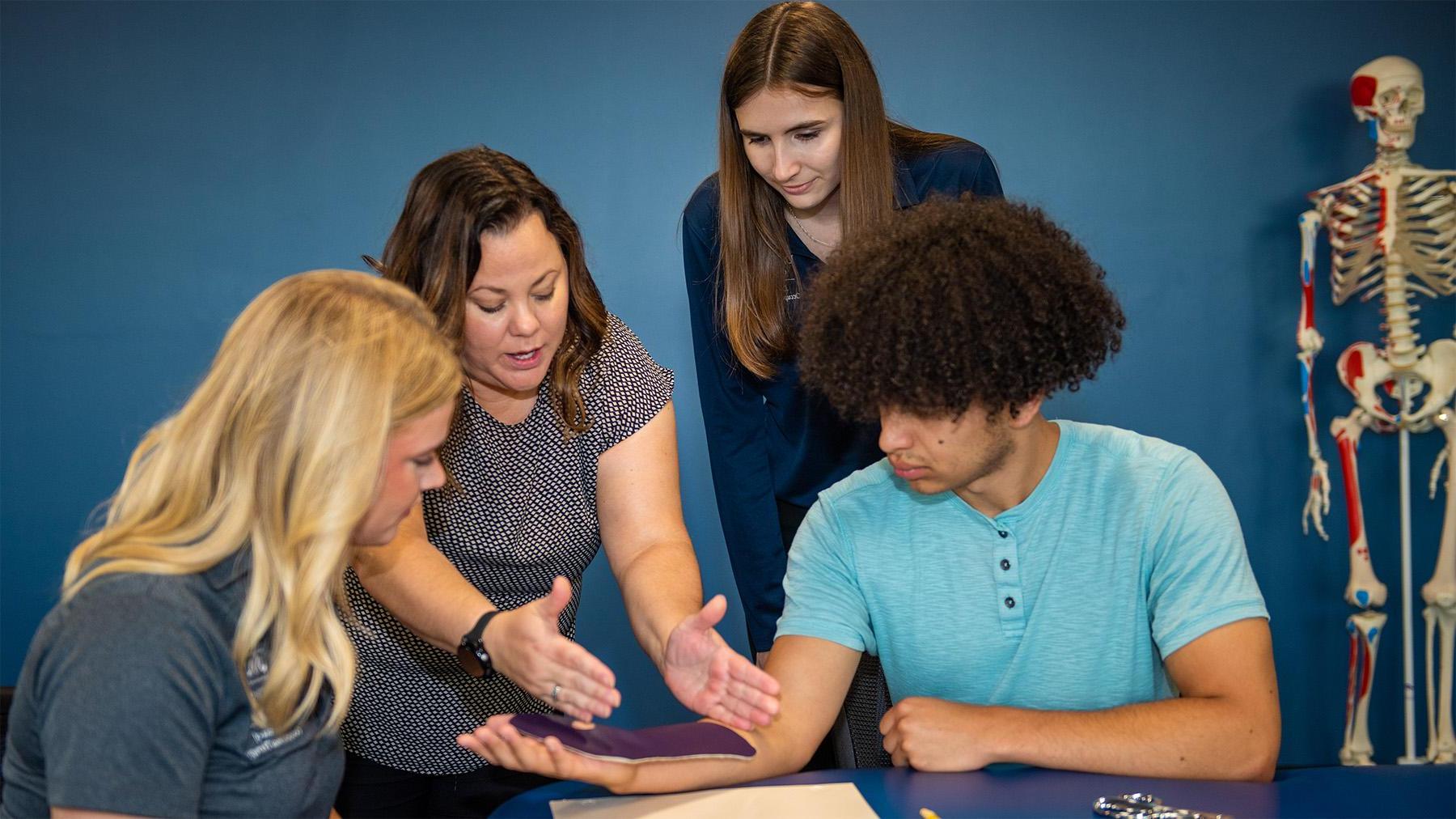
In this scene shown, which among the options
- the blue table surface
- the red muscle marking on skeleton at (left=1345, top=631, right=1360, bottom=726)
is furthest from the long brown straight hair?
the red muscle marking on skeleton at (left=1345, top=631, right=1360, bottom=726)

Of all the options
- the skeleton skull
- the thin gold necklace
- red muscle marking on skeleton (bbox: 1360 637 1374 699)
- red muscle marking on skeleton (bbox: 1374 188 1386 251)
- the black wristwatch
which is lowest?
red muscle marking on skeleton (bbox: 1360 637 1374 699)

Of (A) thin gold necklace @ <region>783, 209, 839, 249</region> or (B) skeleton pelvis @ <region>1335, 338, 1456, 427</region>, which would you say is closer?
(A) thin gold necklace @ <region>783, 209, 839, 249</region>

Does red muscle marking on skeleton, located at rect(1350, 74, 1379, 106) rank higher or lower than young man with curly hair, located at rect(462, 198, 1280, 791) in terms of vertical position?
higher

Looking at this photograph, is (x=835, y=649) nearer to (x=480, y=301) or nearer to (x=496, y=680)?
(x=496, y=680)

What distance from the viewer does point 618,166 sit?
3.25m

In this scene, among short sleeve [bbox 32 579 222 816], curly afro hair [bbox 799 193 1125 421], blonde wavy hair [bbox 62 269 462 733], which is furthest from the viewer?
curly afro hair [bbox 799 193 1125 421]

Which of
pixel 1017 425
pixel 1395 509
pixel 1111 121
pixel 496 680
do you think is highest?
pixel 1111 121

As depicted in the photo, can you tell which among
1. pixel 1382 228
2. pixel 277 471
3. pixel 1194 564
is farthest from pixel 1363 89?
pixel 277 471

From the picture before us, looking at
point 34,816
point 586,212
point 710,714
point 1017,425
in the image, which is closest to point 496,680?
point 710,714

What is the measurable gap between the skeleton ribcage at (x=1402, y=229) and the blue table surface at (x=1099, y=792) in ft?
6.25

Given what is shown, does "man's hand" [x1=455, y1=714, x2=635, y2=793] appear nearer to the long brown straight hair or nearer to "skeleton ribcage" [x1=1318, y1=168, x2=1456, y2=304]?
the long brown straight hair

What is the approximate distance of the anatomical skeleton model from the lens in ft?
9.71

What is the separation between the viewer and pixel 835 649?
5.49 ft

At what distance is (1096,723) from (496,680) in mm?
819
